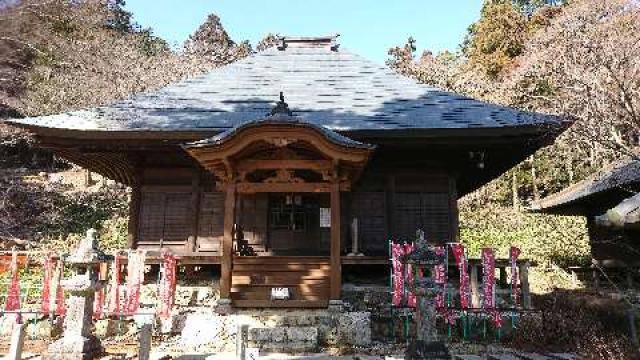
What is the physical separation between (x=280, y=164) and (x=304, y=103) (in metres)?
2.95

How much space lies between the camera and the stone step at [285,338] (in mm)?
6949

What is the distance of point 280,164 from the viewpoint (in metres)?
8.04

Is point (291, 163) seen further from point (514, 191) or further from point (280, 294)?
point (514, 191)

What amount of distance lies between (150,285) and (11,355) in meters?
3.50

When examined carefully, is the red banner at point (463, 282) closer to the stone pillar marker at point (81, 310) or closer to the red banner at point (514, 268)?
the red banner at point (514, 268)

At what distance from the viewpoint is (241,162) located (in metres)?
7.99

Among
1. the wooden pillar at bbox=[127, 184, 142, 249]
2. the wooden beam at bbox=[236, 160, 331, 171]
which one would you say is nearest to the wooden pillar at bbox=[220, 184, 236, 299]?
the wooden beam at bbox=[236, 160, 331, 171]

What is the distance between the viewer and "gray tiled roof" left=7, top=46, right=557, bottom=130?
9.01 meters

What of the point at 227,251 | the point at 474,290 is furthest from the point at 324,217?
the point at 474,290

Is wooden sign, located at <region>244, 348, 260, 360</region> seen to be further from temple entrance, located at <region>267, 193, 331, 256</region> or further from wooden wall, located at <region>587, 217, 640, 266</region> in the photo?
wooden wall, located at <region>587, 217, 640, 266</region>

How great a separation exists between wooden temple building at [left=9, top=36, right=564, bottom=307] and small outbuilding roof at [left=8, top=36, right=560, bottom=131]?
0.06 metres

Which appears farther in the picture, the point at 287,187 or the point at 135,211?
the point at 135,211

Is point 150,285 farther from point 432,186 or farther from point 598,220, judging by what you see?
point 598,220

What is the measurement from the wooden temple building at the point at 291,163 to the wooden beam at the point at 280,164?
18mm
